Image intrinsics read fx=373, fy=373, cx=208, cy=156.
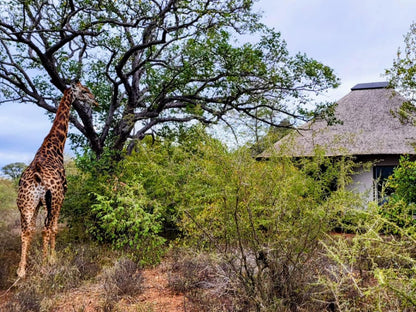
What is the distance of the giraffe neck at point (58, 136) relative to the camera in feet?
21.0

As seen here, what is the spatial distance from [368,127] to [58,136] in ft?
34.9

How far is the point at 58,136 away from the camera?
21.8 feet

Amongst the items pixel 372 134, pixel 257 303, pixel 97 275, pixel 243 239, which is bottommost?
pixel 97 275

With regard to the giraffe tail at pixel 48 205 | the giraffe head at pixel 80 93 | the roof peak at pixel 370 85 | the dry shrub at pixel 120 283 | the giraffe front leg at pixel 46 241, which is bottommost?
the dry shrub at pixel 120 283

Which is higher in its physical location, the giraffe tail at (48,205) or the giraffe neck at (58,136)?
the giraffe neck at (58,136)

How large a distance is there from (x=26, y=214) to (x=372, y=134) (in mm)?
11066

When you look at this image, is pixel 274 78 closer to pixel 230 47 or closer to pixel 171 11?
pixel 230 47

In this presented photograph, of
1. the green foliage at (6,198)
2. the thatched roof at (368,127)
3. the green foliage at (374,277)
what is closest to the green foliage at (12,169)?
the green foliage at (6,198)

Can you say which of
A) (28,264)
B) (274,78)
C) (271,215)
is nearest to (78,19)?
(274,78)

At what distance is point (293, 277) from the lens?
3664mm

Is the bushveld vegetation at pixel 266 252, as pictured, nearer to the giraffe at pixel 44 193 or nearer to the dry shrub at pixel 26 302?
the dry shrub at pixel 26 302

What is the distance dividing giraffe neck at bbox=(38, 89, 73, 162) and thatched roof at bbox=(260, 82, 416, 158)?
5995 millimetres

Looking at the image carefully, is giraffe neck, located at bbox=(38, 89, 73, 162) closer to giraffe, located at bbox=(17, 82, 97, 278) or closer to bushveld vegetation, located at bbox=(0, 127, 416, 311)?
giraffe, located at bbox=(17, 82, 97, 278)

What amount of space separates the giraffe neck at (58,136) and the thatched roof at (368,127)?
5.99 metres
